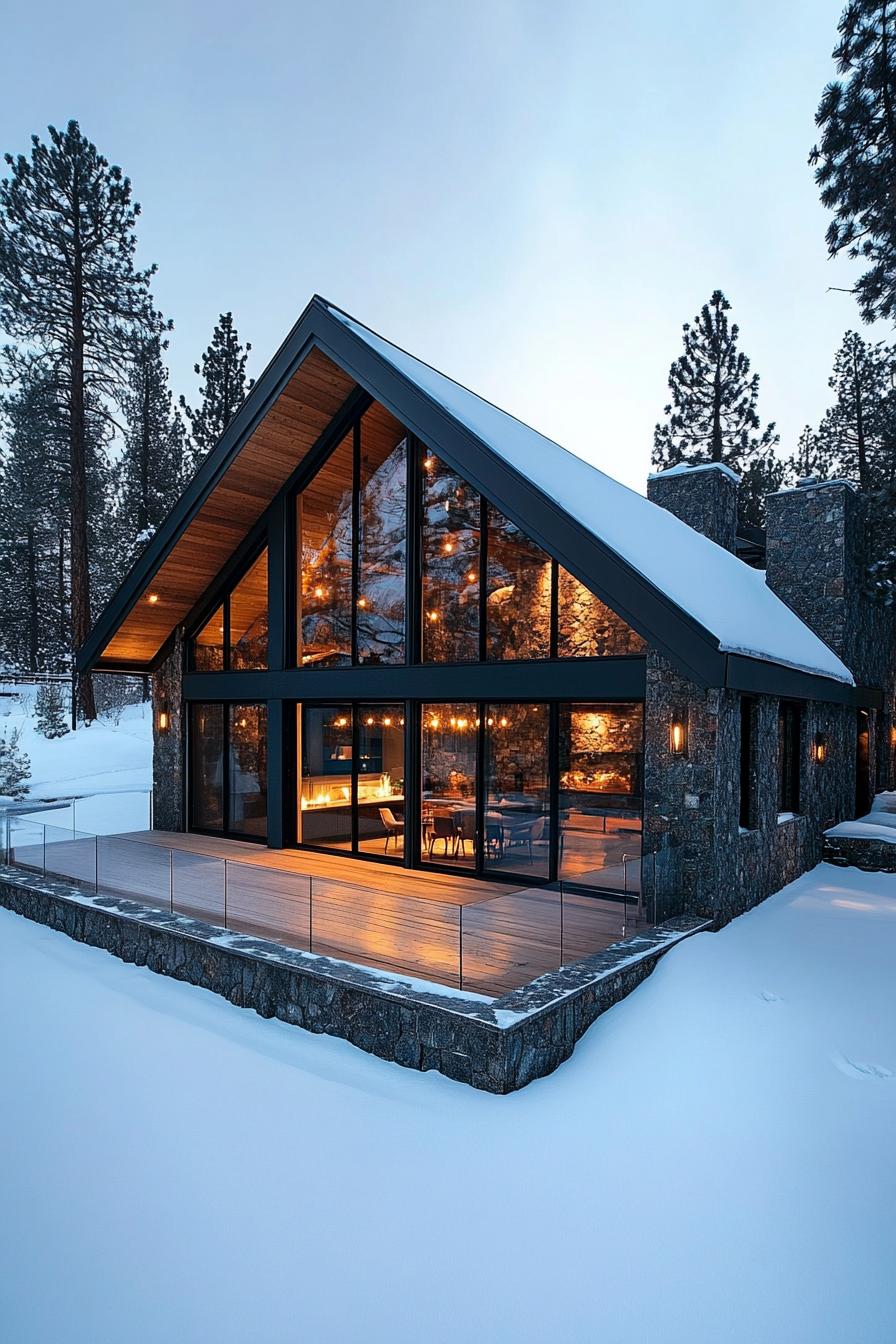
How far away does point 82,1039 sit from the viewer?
6191 mm

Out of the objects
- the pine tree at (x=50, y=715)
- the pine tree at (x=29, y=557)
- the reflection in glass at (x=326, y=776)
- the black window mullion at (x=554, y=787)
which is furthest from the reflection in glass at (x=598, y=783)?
the pine tree at (x=29, y=557)

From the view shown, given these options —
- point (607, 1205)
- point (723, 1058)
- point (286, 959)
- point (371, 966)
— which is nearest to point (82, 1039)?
point (286, 959)

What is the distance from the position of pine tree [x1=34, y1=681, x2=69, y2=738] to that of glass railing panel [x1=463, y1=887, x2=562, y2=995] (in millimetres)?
18787

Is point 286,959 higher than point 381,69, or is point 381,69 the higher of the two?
point 381,69

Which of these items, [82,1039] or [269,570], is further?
[269,570]

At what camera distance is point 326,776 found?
432 inches

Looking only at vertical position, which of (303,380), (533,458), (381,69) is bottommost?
(533,458)

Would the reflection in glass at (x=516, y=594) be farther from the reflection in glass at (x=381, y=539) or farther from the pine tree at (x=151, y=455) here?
the pine tree at (x=151, y=455)

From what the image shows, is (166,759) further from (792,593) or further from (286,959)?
(792,593)

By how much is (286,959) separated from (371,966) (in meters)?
0.74

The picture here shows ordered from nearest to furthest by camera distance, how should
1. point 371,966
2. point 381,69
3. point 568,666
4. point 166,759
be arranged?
1. point 371,966
2. point 568,666
3. point 166,759
4. point 381,69

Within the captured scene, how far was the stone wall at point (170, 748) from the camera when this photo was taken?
1270 centimetres

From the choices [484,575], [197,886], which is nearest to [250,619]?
[484,575]

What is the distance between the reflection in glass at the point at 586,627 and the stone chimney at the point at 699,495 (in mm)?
5481
